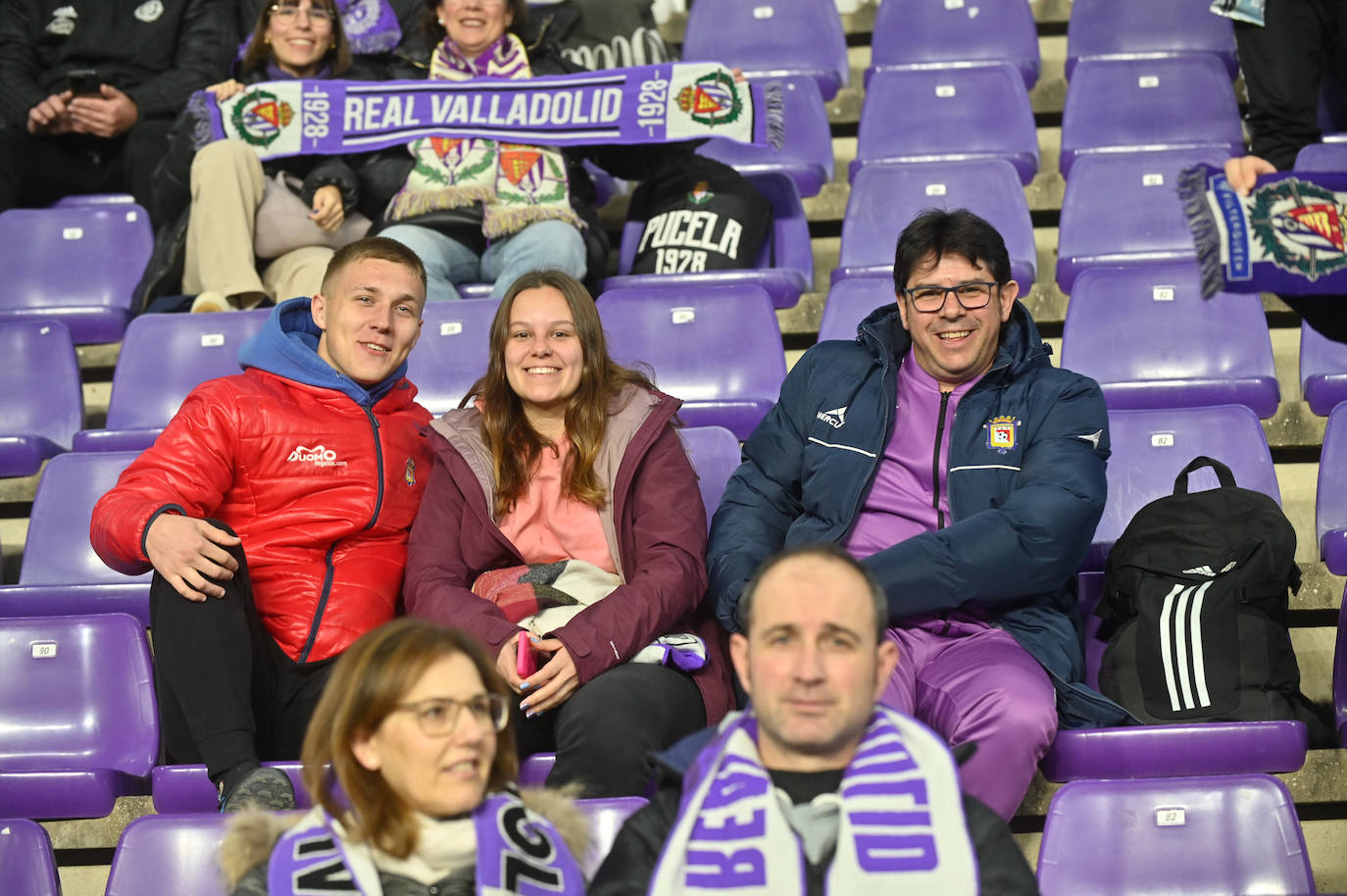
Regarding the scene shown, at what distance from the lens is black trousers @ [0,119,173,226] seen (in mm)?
4305

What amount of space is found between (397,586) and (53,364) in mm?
1447

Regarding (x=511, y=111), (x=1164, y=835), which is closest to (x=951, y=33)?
(x=511, y=111)

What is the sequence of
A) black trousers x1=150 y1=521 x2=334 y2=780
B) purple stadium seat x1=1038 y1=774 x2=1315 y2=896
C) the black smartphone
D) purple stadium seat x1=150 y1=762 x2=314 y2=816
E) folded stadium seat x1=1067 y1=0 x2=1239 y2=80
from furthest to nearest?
1. folded stadium seat x1=1067 y1=0 x2=1239 y2=80
2. the black smartphone
3. purple stadium seat x1=150 y1=762 x2=314 y2=816
4. black trousers x1=150 y1=521 x2=334 y2=780
5. purple stadium seat x1=1038 y1=774 x2=1315 y2=896

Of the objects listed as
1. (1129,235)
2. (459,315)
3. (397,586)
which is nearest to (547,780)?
(397,586)

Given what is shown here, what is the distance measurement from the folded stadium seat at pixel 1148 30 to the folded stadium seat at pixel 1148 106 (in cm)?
25

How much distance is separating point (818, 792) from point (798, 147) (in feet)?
9.77

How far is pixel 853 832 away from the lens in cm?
156

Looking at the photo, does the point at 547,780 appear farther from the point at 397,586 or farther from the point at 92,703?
the point at 92,703

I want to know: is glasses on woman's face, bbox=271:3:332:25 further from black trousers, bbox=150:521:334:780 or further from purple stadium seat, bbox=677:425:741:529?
black trousers, bbox=150:521:334:780

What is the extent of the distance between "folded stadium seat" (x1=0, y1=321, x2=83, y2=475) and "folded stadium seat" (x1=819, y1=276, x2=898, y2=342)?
69.2 inches

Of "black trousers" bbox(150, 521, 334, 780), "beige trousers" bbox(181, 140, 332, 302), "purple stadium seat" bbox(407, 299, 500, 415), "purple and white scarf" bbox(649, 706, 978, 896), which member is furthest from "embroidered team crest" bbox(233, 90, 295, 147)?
"purple and white scarf" bbox(649, 706, 978, 896)

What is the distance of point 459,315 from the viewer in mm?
3480

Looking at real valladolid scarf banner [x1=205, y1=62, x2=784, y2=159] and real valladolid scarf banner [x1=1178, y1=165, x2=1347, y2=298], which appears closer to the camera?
real valladolid scarf banner [x1=1178, y1=165, x2=1347, y2=298]

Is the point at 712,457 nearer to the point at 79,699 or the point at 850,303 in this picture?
the point at 850,303
